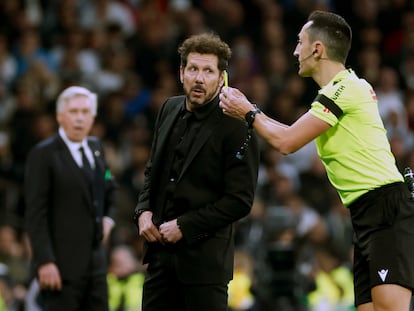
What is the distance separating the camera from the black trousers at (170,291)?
5781mm

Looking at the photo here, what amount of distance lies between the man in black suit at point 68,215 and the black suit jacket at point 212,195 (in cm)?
148

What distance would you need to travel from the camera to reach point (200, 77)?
5.85 meters

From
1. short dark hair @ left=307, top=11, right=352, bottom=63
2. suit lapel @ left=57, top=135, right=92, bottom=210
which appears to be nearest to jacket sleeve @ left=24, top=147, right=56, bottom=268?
suit lapel @ left=57, top=135, right=92, bottom=210

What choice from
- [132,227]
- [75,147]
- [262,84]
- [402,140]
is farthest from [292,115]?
[75,147]

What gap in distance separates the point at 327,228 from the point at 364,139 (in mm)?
5432

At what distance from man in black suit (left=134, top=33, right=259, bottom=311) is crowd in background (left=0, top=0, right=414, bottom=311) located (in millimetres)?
3597

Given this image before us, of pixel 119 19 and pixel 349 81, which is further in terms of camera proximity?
pixel 119 19

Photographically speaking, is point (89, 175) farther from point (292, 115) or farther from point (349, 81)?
point (292, 115)

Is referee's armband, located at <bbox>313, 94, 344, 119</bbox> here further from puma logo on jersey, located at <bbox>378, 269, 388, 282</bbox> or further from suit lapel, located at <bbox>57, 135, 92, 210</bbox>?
suit lapel, located at <bbox>57, 135, 92, 210</bbox>

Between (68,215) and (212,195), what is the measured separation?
1774mm

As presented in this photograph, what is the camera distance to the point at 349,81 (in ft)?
18.9

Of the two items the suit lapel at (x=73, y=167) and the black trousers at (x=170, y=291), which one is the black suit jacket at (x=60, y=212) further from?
the black trousers at (x=170, y=291)

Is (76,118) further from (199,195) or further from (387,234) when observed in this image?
(387,234)

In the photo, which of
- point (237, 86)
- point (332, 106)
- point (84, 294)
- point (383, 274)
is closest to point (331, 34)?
point (332, 106)
